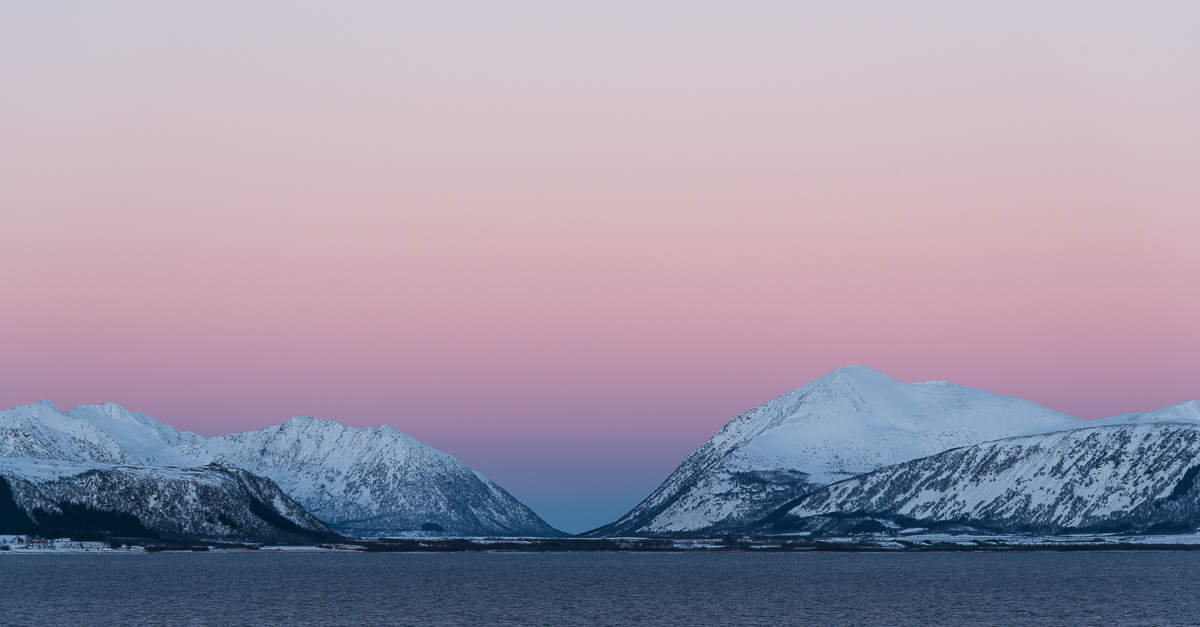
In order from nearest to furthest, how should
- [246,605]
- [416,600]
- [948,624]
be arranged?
[948,624] → [246,605] → [416,600]

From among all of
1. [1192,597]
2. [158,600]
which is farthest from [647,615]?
[1192,597]

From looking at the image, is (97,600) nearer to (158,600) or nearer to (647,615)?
(158,600)

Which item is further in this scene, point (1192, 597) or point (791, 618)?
point (1192, 597)

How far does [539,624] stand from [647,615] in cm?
1712

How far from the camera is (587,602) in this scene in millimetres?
197875

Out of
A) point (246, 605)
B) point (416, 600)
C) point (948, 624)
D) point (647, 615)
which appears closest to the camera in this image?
point (948, 624)

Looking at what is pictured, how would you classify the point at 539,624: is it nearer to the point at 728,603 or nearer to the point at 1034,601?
the point at 728,603

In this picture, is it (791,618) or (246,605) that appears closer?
(791,618)

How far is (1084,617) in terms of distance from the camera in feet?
554

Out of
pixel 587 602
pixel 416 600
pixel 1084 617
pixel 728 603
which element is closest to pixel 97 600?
pixel 416 600

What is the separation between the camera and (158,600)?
191750 mm

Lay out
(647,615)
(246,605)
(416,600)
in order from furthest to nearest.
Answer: (416,600), (246,605), (647,615)

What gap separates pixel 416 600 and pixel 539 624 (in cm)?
4071

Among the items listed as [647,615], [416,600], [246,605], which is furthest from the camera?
[416,600]
